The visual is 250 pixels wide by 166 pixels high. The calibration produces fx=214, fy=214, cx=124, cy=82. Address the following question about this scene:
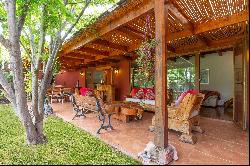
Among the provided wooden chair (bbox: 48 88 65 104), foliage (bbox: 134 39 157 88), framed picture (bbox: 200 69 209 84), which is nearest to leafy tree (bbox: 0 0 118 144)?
foliage (bbox: 134 39 157 88)

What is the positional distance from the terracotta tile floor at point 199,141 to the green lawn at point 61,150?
0.93ft

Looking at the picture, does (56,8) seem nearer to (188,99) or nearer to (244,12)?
(188,99)

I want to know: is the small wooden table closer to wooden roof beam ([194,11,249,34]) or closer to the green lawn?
the green lawn

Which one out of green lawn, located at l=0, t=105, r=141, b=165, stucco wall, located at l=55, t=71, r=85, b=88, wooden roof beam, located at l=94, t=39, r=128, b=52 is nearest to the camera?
green lawn, located at l=0, t=105, r=141, b=165

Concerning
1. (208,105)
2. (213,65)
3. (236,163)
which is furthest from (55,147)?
(213,65)

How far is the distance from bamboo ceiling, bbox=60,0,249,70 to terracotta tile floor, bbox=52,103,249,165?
83.5 inches

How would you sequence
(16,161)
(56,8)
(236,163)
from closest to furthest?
1. (236,163)
2. (16,161)
3. (56,8)

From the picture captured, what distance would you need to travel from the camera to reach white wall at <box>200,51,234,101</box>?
37.2 ft

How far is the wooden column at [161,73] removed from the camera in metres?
3.49

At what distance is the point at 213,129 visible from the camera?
562 centimetres

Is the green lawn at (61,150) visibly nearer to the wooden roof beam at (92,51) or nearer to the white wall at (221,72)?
the wooden roof beam at (92,51)

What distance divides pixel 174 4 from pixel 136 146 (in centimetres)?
286

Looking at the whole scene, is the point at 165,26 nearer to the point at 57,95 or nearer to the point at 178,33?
the point at 178,33

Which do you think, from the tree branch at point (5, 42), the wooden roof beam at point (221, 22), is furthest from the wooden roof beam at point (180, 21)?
the tree branch at point (5, 42)
